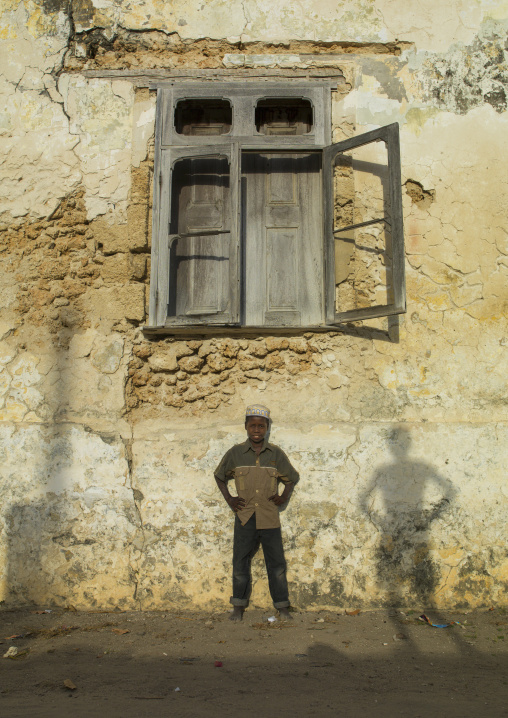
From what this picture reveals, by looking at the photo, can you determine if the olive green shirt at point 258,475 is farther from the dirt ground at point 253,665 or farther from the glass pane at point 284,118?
the glass pane at point 284,118

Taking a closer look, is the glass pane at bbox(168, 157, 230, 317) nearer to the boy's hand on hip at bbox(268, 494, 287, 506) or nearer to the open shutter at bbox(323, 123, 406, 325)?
the open shutter at bbox(323, 123, 406, 325)

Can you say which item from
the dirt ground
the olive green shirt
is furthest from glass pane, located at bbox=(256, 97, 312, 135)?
the dirt ground

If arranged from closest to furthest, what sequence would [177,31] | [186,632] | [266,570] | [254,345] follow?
[186,632] → [266,570] → [254,345] → [177,31]

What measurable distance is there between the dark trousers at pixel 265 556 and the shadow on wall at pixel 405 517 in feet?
1.99

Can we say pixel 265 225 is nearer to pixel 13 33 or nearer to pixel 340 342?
pixel 340 342

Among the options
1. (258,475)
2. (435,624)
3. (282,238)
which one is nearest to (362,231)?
(282,238)

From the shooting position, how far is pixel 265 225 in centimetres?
436

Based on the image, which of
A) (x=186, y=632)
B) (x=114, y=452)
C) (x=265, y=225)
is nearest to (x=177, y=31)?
(x=265, y=225)

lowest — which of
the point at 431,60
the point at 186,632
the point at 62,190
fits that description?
the point at 186,632

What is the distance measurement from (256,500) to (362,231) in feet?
6.38

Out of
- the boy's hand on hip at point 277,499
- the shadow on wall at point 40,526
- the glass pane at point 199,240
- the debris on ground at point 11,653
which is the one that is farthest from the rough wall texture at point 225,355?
the debris on ground at point 11,653

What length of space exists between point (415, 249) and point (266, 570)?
7.67ft

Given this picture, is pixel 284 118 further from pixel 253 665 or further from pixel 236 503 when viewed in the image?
pixel 253 665

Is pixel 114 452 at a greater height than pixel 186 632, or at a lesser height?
greater
